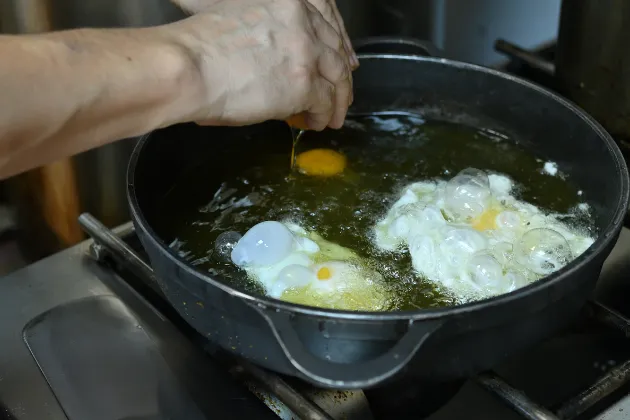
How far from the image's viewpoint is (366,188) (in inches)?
36.0

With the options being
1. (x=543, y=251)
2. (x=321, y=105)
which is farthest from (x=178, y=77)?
(x=543, y=251)

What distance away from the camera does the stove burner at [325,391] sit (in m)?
0.69

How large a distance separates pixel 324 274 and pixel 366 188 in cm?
20

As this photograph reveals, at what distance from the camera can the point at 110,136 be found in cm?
64

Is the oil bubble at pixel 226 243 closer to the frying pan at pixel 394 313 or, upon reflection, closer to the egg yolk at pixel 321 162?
the frying pan at pixel 394 313

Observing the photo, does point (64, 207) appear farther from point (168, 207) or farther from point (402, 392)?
point (402, 392)

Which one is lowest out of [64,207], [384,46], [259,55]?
[64,207]

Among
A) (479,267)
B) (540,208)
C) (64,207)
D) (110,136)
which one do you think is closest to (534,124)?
(540,208)

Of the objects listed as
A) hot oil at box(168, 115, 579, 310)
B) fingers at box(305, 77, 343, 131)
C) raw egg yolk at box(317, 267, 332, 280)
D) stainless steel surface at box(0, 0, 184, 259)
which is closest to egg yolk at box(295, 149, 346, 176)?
hot oil at box(168, 115, 579, 310)

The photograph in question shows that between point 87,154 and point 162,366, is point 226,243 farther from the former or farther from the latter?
Answer: point 87,154

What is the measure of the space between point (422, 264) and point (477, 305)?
20 centimetres

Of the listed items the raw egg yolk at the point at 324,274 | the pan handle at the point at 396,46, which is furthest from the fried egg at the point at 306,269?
the pan handle at the point at 396,46

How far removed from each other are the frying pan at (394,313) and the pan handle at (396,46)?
10 cm

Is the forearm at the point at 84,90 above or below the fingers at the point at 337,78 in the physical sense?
above
